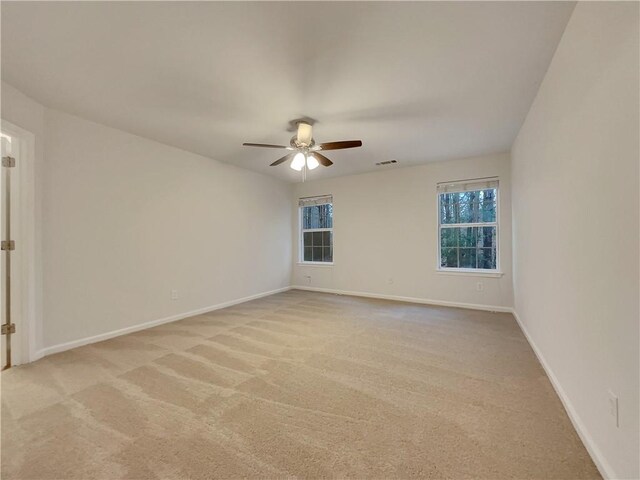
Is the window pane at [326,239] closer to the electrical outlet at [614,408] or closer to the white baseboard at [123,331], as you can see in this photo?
the white baseboard at [123,331]

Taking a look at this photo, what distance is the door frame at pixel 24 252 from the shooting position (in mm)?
2408

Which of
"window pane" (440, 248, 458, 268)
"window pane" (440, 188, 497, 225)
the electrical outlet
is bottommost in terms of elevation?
the electrical outlet

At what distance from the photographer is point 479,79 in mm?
2158

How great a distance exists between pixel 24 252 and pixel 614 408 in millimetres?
4271

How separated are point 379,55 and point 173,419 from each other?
Answer: 110 inches

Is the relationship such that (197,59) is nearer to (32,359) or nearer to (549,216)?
(549,216)

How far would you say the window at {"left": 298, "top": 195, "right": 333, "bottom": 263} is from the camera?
5773 millimetres

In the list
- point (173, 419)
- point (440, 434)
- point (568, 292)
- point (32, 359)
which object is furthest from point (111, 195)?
point (568, 292)

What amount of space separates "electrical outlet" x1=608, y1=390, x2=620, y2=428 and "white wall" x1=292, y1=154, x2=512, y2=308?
3240mm

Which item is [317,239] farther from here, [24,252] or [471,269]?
[24,252]

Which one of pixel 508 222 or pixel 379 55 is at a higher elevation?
pixel 379 55

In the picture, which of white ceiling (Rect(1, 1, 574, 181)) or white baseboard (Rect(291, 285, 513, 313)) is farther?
white baseboard (Rect(291, 285, 513, 313))

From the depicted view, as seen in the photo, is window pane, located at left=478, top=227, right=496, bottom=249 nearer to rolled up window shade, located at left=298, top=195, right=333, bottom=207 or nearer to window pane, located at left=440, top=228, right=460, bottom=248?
window pane, located at left=440, top=228, right=460, bottom=248

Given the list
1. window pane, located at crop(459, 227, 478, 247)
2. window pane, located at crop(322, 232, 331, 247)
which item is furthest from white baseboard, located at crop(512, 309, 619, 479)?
window pane, located at crop(322, 232, 331, 247)
